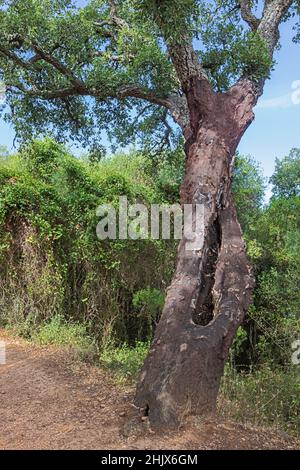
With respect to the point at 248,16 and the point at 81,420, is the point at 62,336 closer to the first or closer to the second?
the point at 81,420

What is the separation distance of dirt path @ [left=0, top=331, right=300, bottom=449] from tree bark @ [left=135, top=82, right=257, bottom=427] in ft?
0.67

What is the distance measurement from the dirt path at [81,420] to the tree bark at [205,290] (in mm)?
204

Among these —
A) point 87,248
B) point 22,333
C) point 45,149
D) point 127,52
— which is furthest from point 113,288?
point 127,52

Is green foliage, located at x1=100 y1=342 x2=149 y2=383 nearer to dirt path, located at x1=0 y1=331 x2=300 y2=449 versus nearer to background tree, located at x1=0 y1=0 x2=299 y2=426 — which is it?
dirt path, located at x1=0 y1=331 x2=300 y2=449

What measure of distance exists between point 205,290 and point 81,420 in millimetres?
1568

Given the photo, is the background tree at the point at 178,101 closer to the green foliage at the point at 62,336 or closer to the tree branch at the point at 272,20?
the tree branch at the point at 272,20

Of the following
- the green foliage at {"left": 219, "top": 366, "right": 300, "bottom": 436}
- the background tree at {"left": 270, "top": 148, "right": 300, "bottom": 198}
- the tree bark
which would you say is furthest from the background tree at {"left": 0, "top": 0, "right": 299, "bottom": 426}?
the background tree at {"left": 270, "top": 148, "right": 300, "bottom": 198}

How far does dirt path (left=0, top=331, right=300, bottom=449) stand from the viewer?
331 centimetres

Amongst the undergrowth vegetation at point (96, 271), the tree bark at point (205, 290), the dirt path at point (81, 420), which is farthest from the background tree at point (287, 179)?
the dirt path at point (81, 420)

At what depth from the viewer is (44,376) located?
5.05m

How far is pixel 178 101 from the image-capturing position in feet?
22.4

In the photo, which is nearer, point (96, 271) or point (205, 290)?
point (205, 290)

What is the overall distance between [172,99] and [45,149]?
8.12 ft

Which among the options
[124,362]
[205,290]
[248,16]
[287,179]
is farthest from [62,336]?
[287,179]
